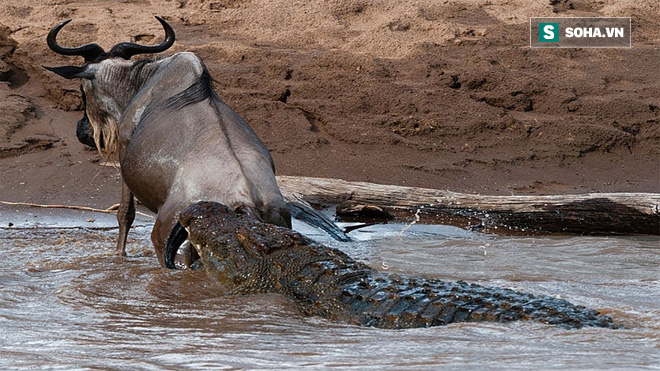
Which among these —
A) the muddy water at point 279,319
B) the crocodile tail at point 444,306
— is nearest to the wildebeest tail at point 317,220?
the muddy water at point 279,319

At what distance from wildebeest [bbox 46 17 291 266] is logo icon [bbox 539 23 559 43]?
24.6ft

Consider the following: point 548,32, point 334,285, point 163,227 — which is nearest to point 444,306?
point 334,285

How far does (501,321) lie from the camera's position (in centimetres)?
426

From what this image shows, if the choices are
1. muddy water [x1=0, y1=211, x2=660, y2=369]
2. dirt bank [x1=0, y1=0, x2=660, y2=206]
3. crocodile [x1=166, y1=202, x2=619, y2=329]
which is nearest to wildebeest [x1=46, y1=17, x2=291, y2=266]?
crocodile [x1=166, y1=202, x2=619, y2=329]

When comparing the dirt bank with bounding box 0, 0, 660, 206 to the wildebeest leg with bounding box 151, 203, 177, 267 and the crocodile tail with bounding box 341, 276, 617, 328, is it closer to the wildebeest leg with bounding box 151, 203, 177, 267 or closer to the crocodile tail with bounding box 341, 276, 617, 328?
the wildebeest leg with bounding box 151, 203, 177, 267

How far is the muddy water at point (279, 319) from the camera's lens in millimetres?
3793

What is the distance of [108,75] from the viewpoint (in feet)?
25.4

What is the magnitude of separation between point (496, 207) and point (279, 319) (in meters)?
4.73

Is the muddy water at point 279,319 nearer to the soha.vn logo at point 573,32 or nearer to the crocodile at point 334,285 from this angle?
the crocodile at point 334,285

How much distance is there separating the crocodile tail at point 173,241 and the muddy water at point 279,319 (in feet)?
0.34

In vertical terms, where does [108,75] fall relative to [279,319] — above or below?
above

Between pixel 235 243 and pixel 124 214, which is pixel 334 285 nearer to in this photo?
pixel 235 243

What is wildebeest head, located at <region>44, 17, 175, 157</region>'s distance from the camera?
7.70m

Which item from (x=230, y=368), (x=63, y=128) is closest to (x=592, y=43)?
(x=63, y=128)
